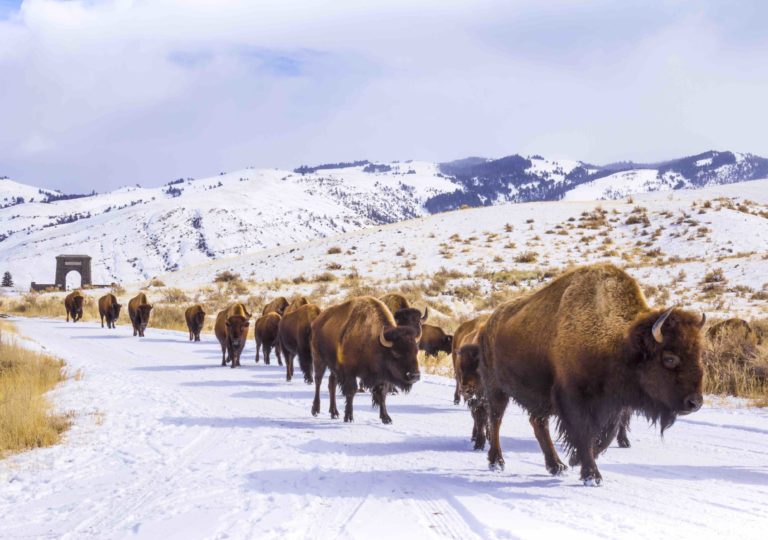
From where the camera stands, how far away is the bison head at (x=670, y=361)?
17.5 feet

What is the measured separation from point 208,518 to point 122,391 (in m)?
8.69

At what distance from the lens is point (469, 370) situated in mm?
8500

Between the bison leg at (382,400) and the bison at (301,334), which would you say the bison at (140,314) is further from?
the bison leg at (382,400)

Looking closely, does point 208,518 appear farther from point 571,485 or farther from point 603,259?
point 603,259

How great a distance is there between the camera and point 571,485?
247 inches

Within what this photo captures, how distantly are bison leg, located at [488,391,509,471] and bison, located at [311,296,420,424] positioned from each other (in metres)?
2.18

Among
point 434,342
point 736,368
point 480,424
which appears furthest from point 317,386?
point 736,368

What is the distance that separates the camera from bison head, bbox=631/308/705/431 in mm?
5320

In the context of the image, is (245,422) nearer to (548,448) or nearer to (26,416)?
(26,416)

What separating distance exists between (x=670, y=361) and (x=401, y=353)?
14.8ft

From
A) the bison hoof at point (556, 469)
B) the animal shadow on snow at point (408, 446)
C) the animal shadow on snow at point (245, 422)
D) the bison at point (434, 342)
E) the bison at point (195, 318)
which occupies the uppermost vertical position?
the bison at point (195, 318)

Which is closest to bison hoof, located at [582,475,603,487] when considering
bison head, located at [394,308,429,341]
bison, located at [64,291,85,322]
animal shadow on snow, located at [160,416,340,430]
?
animal shadow on snow, located at [160,416,340,430]

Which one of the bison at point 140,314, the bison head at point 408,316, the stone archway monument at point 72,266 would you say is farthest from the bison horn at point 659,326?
the stone archway monument at point 72,266

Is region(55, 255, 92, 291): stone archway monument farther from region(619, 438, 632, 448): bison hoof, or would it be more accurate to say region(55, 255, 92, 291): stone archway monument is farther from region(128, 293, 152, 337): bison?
region(619, 438, 632, 448): bison hoof
